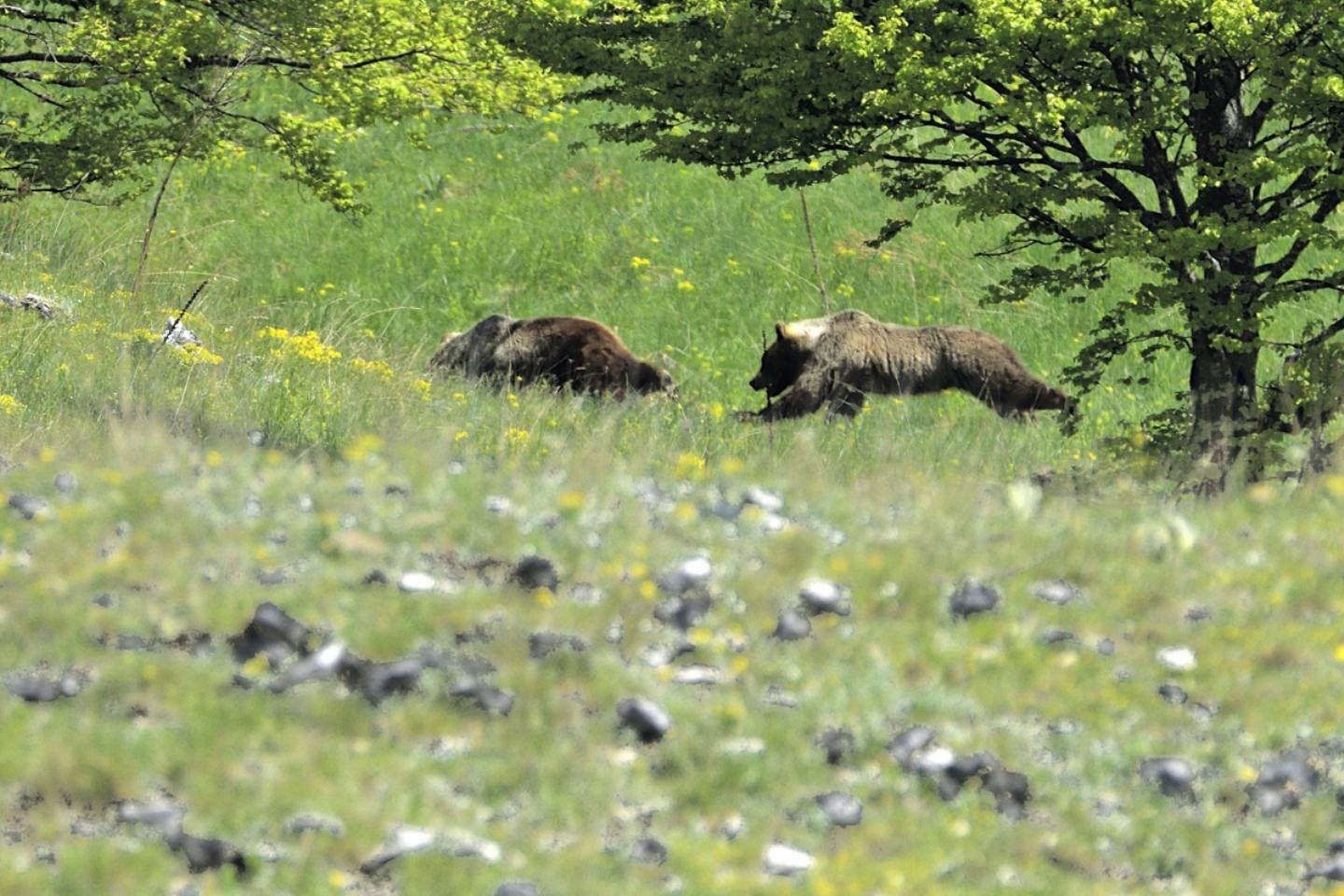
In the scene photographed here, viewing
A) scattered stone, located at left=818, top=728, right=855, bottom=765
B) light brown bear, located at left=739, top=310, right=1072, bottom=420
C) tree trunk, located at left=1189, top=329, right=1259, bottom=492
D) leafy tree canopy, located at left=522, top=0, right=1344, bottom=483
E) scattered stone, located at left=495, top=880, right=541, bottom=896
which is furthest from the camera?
light brown bear, located at left=739, top=310, right=1072, bottom=420

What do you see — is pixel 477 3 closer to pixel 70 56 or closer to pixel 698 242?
pixel 70 56

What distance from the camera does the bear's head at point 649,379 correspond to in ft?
48.7

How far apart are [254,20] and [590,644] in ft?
31.4

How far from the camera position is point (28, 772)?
174 inches

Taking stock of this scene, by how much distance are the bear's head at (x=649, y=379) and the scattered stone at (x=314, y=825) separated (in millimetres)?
10568

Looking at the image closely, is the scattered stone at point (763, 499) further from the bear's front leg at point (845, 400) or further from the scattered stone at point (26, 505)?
the bear's front leg at point (845, 400)

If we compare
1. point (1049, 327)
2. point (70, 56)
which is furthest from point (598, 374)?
point (1049, 327)

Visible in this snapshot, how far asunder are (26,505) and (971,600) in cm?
371

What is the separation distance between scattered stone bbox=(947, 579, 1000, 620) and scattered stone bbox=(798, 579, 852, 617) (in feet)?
1.32

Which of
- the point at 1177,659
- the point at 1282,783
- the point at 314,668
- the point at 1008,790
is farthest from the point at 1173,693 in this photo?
the point at 314,668

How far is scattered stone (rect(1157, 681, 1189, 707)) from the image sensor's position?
5523mm

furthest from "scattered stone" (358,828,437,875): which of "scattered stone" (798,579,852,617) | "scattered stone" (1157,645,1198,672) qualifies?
"scattered stone" (1157,645,1198,672)

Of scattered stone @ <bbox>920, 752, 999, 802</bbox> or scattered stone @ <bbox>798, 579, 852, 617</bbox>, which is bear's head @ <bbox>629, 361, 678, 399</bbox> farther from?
scattered stone @ <bbox>920, 752, 999, 802</bbox>

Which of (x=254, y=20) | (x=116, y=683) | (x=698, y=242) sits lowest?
(x=698, y=242)
